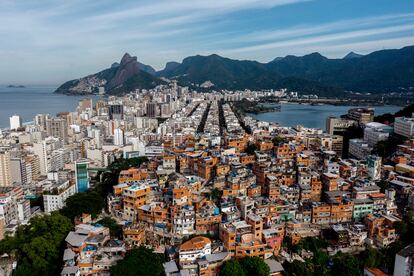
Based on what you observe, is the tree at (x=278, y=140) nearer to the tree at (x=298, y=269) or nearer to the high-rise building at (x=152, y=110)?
the tree at (x=298, y=269)

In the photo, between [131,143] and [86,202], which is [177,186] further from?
[131,143]

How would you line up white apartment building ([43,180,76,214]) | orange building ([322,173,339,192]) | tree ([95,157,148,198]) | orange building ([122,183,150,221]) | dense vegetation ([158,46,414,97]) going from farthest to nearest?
dense vegetation ([158,46,414,97]) < tree ([95,157,148,198]) < white apartment building ([43,180,76,214]) < orange building ([322,173,339,192]) < orange building ([122,183,150,221])

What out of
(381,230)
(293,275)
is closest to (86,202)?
(293,275)

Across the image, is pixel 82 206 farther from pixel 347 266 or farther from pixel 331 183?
pixel 331 183

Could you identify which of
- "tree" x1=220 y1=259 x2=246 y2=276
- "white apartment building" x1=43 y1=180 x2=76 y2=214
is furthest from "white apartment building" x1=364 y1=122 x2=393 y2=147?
"white apartment building" x1=43 y1=180 x2=76 y2=214

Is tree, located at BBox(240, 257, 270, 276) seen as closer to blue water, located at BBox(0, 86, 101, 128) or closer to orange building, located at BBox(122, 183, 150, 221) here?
orange building, located at BBox(122, 183, 150, 221)

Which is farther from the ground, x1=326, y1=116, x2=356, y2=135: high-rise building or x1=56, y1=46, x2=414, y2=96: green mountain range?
x1=56, y1=46, x2=414, y2=96: green mountain range

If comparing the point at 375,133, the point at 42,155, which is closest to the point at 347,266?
the point at 375,133

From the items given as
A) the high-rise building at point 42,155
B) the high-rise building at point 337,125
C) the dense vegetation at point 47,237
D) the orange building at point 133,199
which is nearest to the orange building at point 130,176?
the dense vegetation at point 47,237
